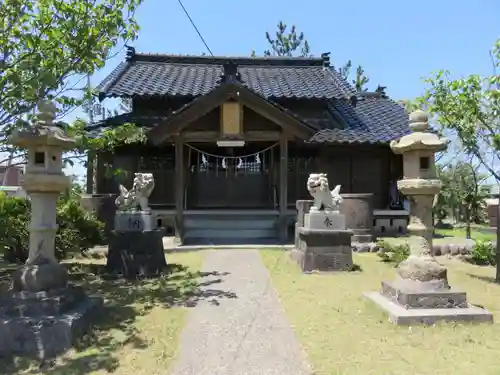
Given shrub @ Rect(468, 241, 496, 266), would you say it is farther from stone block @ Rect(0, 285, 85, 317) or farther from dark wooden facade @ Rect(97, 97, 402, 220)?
stone block @ Rect(0, 285, 85, 317)

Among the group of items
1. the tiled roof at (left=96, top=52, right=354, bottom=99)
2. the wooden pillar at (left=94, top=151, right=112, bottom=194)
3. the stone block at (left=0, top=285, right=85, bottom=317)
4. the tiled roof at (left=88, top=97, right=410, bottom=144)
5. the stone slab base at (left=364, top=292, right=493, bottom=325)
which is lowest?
the stone slab base at (left=364, top=292, right=493, bottom=325)

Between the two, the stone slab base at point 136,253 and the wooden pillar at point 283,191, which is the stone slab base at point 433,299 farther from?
the wooden pillar at point 283,191

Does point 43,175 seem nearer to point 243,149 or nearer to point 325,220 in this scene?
point 325,220

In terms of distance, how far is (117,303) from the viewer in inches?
273

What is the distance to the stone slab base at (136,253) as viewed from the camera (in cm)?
894

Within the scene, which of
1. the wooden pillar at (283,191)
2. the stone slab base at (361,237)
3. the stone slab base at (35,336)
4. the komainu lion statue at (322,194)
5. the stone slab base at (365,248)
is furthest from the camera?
the wooden pillar at (283,191)

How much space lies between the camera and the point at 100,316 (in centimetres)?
607

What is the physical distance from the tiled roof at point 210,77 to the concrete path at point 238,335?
845 cm

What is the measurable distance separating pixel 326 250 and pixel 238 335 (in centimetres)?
430

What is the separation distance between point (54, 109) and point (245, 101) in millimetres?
7561

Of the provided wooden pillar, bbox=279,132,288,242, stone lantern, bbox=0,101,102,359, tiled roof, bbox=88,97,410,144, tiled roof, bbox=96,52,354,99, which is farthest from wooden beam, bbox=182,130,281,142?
stone lantern, bbox=0,101,102,359

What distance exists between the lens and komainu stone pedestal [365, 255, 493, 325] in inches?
221

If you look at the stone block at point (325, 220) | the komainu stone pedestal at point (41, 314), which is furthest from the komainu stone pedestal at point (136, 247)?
the stone block at point (325, 220)

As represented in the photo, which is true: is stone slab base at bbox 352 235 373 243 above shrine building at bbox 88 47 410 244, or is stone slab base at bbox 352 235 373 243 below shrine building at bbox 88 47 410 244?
below
